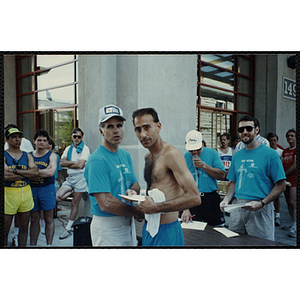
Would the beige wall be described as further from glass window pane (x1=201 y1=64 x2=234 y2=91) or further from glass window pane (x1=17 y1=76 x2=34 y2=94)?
glass window pane (x1=201 y1=64 x2=234 y2=91)

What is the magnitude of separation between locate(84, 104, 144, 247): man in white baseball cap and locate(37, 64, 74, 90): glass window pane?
77 cm

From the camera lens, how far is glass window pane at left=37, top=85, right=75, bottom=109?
298cm

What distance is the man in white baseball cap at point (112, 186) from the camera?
2.41m

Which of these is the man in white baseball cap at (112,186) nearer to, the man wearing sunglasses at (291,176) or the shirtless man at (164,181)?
the shirtless man at (164,181)

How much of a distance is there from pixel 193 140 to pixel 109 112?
0.98 metres

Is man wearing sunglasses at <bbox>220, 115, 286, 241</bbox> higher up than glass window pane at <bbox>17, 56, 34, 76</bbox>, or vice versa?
glass window pane at <bbox>17, 56, 34, 76</bbox>

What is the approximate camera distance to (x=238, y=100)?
3057 mm

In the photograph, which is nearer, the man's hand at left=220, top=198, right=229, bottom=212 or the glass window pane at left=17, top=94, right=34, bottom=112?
the man's hand at left=220, top=198, right=229, bottom=212

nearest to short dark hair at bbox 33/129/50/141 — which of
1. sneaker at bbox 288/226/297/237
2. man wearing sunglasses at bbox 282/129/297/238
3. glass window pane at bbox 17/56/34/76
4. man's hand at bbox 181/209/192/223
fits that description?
glass window pane at bbox 17/56/34/76

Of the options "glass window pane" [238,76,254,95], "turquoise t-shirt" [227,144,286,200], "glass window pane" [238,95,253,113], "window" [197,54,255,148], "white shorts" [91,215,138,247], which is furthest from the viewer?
"glass window pane" [238,76,254,95]

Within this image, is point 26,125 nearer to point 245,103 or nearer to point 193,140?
point 193,140

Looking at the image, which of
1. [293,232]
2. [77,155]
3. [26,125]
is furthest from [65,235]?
[293,232]

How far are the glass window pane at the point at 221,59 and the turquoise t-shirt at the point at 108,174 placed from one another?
4.79 ft

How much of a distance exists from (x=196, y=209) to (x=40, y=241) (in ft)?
6.04
